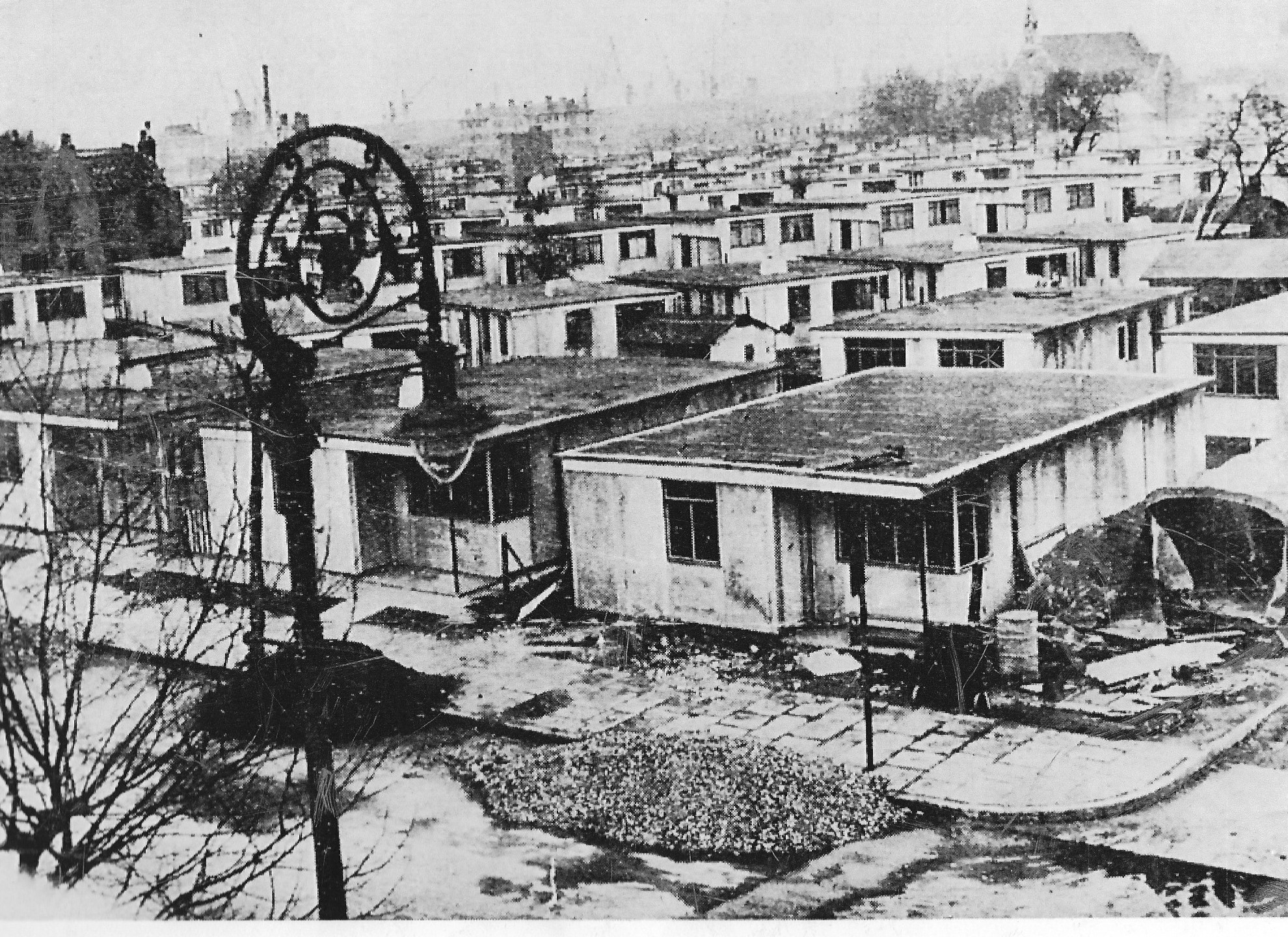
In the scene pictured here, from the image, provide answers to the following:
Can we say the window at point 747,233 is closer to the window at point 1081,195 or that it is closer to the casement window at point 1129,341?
the window at point 1081,195

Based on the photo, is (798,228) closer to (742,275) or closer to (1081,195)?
(1081,195)

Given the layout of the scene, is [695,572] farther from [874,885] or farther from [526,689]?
[874,885]

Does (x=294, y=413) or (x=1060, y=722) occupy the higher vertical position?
(x=294, y=413)

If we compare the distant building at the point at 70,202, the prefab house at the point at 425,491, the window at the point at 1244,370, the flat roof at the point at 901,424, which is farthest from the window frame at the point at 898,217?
the prefab house at the point at 425,491

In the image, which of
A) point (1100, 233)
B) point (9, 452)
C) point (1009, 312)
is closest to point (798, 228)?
point (1100, 233)

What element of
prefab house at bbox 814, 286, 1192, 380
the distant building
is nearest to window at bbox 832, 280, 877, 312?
prefab house at bbox 814, 286, 1192, 380

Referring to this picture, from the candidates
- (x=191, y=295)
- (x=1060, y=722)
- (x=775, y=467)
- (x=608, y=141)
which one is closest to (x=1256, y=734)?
(x=1060, y=722)
